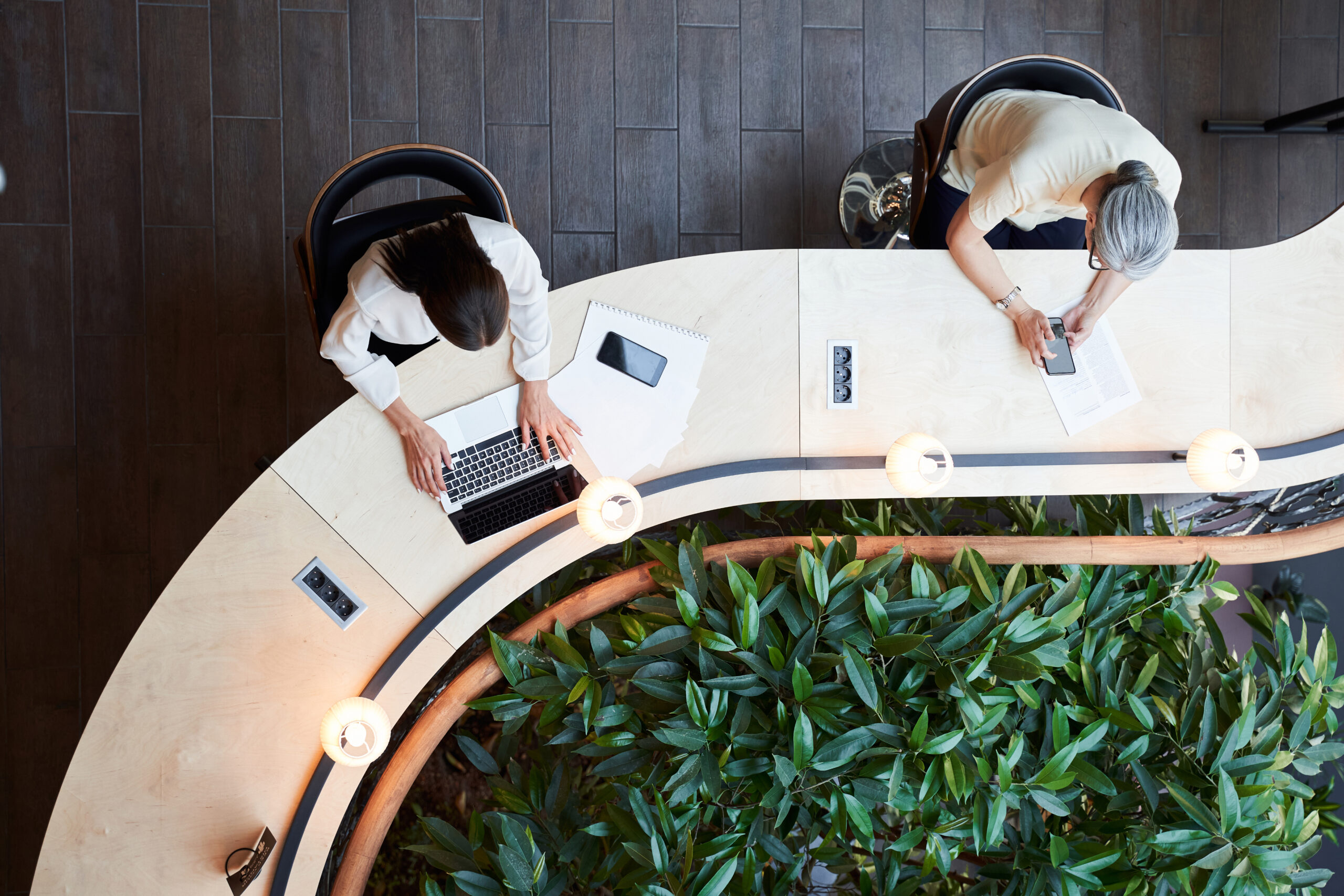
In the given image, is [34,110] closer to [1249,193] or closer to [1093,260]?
[1093,260]

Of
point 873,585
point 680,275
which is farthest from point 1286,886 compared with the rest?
point 680,275

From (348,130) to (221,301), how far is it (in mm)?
755

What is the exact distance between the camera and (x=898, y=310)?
210 cm

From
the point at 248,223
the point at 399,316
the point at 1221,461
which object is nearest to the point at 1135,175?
the point at 1221,461

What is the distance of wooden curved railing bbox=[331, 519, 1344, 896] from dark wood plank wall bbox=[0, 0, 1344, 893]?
136cm

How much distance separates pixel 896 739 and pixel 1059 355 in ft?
3.60

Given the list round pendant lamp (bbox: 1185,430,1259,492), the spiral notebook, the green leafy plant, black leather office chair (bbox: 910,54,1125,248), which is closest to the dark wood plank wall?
black leather office chair (bbox: 910,54,1125,248)

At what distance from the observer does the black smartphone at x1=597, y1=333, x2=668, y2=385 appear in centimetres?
203

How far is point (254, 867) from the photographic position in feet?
5.86

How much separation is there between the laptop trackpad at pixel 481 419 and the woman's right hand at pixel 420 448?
0.06 metres

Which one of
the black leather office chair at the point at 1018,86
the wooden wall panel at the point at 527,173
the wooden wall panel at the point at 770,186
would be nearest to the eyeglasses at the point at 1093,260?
the black leather office chair at the point at 1018,86

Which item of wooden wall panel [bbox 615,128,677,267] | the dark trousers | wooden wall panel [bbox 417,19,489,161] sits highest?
wooden wall panel [bbox 417,19,489,161]

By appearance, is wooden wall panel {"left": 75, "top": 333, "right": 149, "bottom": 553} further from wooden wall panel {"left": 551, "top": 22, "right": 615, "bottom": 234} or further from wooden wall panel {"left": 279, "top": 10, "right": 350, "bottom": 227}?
wooden wall panel {"left": 551, "top": 22, "right": 615, "bottom": 234}

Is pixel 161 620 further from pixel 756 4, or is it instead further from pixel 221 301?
pixel 756 4
